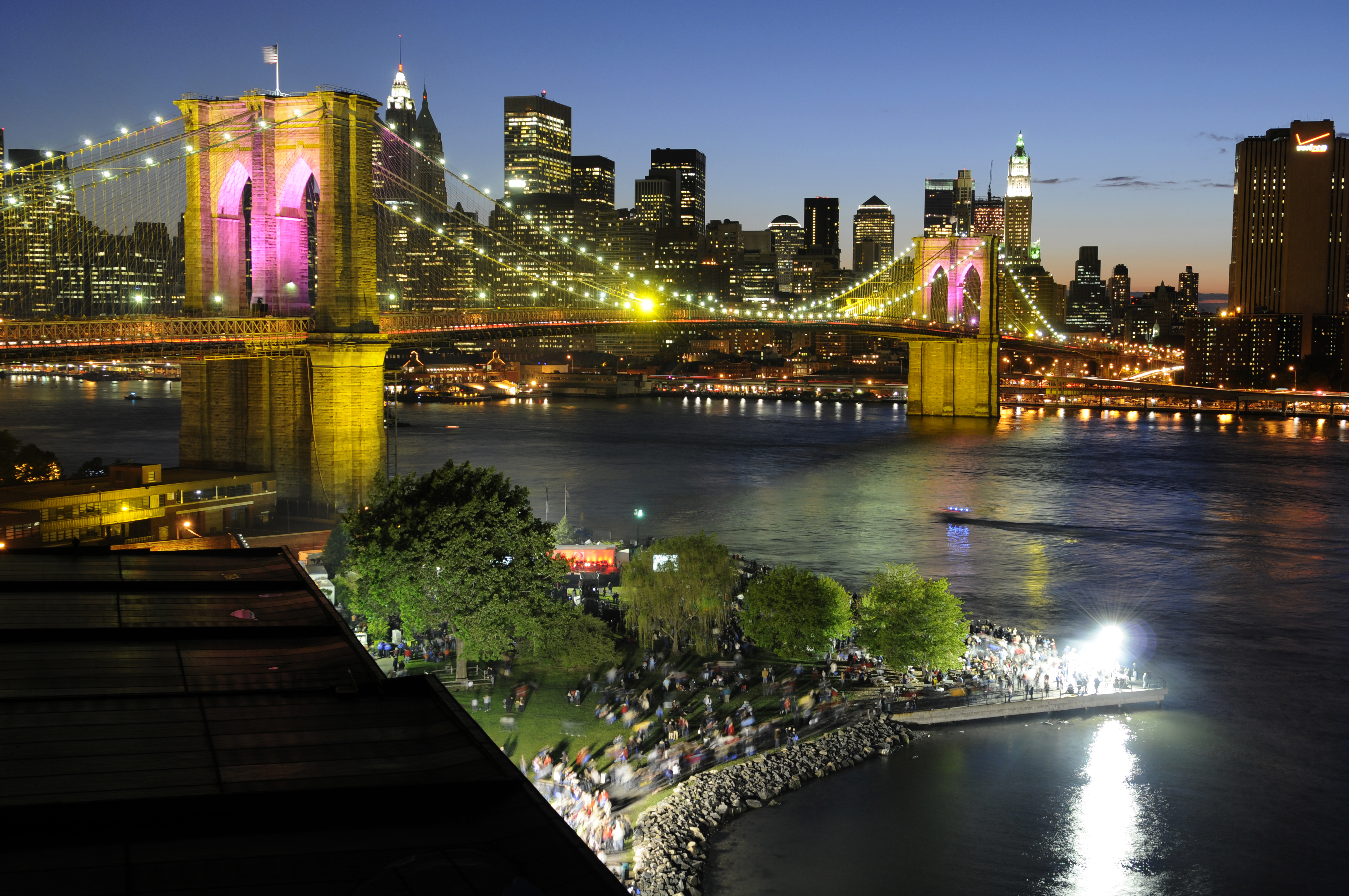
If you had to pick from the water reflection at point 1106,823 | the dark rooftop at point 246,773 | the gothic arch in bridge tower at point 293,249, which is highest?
the gothic arch in bridge tower at point 293,249

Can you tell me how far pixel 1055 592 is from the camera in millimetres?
21672

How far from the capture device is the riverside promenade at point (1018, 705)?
14430 mm

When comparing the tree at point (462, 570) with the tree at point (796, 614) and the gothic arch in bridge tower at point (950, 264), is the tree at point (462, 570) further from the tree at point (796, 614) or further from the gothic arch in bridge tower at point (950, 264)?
the gothic arch in bridge tower at point (950, 264)

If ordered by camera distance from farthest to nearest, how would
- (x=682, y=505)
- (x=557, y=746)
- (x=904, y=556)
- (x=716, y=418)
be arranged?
(x=716, y=418) → (x=682, y=505) → (x=904, y=556) → (x=557, y=746)

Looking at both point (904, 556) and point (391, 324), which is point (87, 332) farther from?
point (904, 556)

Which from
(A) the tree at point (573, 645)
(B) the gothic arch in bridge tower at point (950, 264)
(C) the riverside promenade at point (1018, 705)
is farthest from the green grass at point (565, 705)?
(B) the gothic arch in bridge tower at point (950, 264)

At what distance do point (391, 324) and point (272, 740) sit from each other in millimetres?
24412

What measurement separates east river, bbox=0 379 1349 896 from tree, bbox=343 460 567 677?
4424 millimetres

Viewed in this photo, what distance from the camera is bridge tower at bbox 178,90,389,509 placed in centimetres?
2209

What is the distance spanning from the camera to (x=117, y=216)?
2605cm

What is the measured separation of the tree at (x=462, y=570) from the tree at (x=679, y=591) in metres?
1.39

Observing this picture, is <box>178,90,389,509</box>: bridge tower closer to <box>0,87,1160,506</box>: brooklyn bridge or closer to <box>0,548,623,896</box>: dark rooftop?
<box>0,87,1160,506</box>: brooklyn bridge

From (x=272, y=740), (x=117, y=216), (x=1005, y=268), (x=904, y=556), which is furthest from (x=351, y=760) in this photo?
(x=1005, y=268)

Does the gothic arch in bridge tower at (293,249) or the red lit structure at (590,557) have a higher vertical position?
the gothic arch in bridge tower at (293,249)
